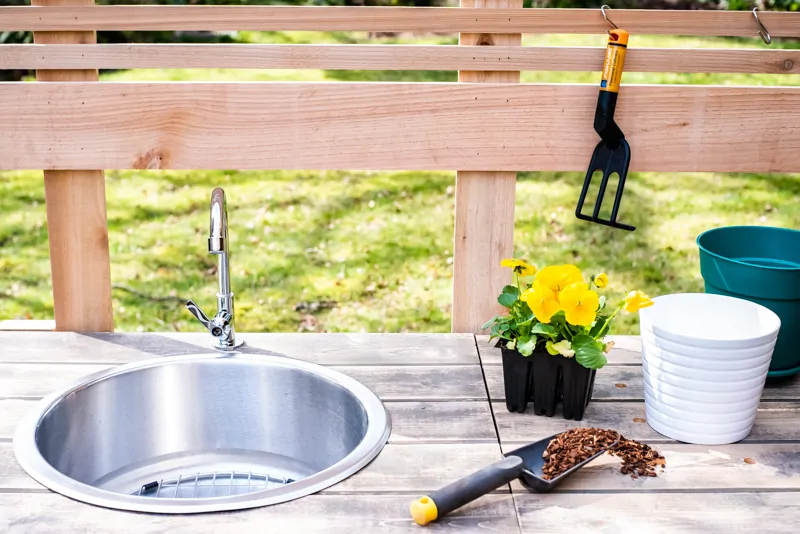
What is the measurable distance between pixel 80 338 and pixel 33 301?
1557 millimetres

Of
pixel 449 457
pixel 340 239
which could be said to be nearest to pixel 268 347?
pixel 449 457

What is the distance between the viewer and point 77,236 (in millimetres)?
1753

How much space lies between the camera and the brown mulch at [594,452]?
1.25m

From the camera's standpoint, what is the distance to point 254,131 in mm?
1684

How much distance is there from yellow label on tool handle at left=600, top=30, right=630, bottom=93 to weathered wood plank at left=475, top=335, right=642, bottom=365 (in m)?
0.46

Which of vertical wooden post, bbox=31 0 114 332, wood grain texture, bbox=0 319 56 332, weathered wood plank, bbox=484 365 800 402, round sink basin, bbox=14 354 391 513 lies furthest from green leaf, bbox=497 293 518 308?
wood grain texture, bbox=0 319 56 332

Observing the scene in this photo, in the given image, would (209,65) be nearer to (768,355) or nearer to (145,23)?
(145,23)

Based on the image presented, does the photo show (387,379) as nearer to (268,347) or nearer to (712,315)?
(268,347)

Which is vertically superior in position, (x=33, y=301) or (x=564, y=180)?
(x=564, y=180)

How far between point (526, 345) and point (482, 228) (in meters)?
0.40

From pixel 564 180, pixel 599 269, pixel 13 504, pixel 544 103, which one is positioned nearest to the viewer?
pixel 13 504

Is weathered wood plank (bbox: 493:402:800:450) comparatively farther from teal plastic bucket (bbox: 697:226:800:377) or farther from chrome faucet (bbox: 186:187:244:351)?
chrome faucet (bbox: 186:187:244:351)

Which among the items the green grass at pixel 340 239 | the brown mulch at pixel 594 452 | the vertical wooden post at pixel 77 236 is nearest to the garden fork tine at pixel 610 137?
the brown mulch at pixel 594 452

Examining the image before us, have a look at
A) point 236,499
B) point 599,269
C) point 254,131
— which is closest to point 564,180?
point 599,269
